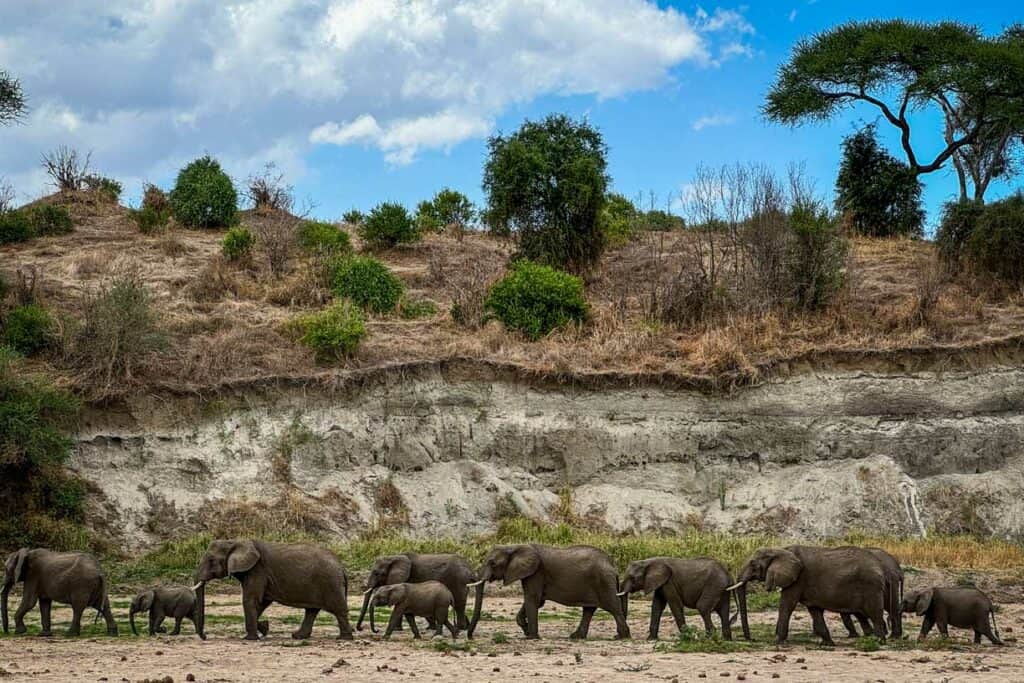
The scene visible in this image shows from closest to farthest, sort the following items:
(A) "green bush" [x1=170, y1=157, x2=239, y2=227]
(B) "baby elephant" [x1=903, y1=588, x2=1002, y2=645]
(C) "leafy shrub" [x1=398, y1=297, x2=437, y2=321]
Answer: (B) "baby elephant" [x1=903, y1=588, x2=1002, y2=645] → (C) "leafy shrub" [x1=398, y1=297, x2=437, y2=321] → (A) "green bush" [x1=170, y1=157, x2=239, y2=227]

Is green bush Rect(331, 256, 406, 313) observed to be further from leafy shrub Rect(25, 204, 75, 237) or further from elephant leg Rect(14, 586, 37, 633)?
elephant leg Rect(14, 586, 37, 633)

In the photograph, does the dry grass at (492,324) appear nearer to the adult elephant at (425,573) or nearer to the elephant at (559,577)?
the adult elephant at (425,573)

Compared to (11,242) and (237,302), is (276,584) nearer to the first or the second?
(237,302)

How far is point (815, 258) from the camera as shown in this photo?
1505 inches

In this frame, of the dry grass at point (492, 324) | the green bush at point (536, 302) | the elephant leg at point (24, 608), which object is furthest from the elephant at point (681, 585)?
the green bush at point (536, 302)

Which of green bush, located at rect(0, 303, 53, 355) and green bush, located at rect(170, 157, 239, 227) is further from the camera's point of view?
green bush, located at rect(170, 157, 239, 227)

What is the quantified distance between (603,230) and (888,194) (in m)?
12.7

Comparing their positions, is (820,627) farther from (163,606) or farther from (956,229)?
(956,229)

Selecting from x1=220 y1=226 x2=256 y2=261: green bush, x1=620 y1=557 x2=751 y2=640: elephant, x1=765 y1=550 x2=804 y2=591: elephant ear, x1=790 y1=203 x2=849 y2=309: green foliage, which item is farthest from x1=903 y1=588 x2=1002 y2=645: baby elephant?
x1=220 y1=226 x2=256 y2=261: green bush

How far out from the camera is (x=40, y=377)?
3045 centimetres

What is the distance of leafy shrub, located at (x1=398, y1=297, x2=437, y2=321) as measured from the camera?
38438mm

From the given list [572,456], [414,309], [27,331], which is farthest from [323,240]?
[572,456]

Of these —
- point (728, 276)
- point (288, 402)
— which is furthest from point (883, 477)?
point (288, 402)

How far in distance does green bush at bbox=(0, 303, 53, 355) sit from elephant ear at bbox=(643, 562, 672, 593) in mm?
18287
